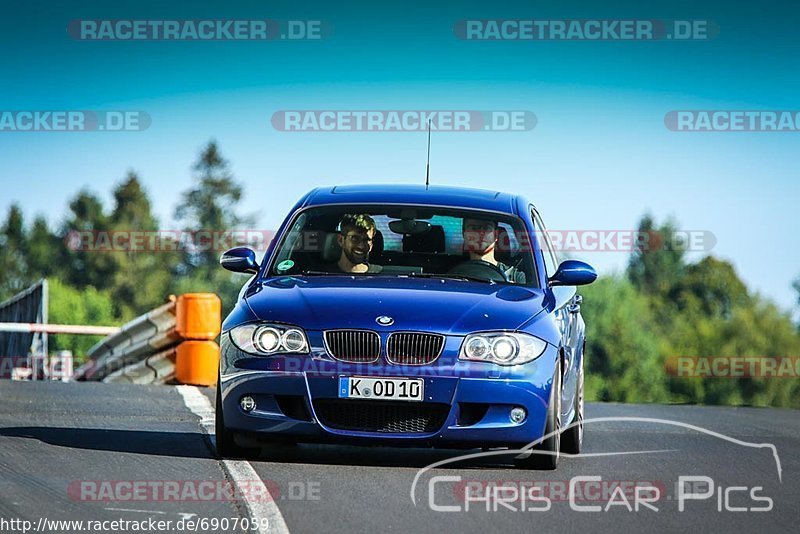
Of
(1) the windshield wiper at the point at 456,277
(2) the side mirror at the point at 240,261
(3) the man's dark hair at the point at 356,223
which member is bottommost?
(1) the windshield wiper at the point at 456,277

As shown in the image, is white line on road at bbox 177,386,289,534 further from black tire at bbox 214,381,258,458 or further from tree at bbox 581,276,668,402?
tree at bbox 581,276,668,402

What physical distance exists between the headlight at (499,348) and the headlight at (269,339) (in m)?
0.90

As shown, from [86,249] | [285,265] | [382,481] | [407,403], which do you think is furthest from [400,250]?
[86,249]

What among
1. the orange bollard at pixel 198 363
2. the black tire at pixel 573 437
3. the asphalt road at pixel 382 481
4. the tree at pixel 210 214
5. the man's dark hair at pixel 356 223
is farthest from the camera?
the tree at pixel 210 214

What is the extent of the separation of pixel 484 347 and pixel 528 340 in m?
0.29

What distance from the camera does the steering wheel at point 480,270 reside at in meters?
10.4

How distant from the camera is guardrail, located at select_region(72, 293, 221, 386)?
1794cm

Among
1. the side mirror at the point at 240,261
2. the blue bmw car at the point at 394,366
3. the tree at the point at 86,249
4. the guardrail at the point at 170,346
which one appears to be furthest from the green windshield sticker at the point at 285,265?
the tree at the point at 86,249

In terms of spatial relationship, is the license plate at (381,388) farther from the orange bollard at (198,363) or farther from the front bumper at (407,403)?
the orange bollard at (198,363)

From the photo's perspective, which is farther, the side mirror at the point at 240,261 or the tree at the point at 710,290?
the tree at the point at 710,290

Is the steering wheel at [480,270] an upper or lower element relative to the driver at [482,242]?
lower

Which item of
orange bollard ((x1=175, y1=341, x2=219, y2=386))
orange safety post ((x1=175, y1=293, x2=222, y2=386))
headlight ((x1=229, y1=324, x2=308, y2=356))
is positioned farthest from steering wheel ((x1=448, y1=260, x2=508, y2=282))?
orange bollard ((x1=175, y1=341, x2=219, y2=386))

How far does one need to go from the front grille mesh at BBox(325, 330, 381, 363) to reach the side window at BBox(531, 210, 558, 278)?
1.95 meters

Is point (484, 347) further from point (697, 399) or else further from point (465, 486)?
point (697, 399)
